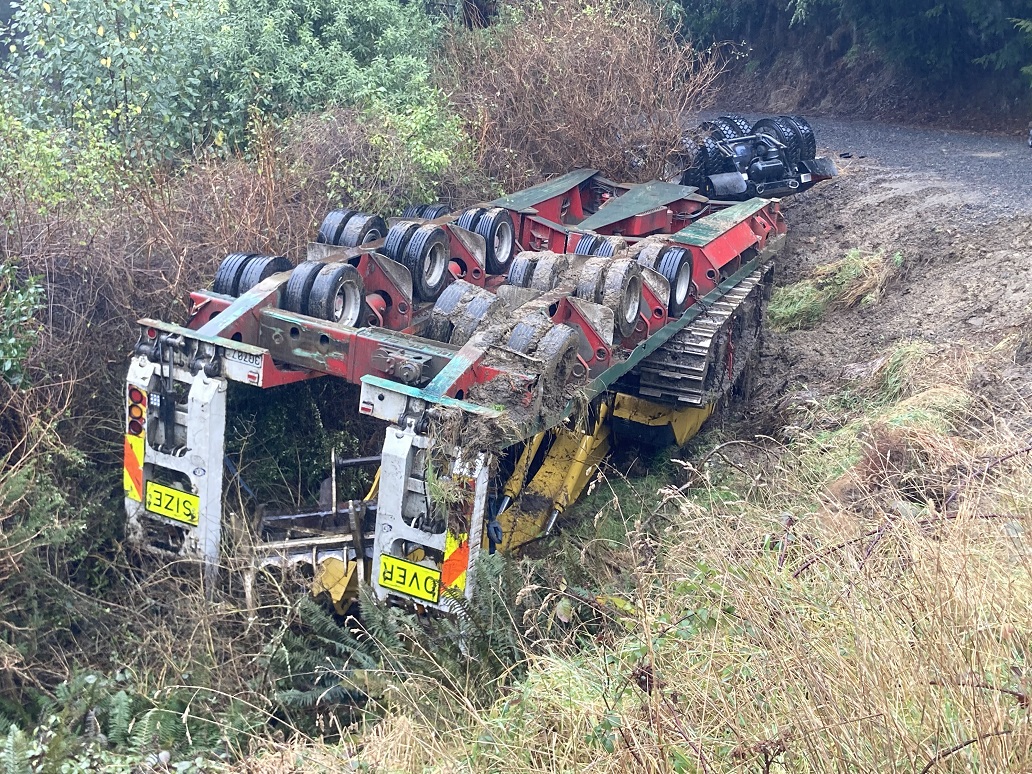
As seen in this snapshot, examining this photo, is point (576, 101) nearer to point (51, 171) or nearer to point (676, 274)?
point (676, 274)

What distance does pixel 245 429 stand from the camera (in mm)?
6160

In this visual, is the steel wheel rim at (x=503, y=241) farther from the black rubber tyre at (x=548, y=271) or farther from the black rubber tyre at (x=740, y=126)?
the black rubber tyre at (x=740, y=126)

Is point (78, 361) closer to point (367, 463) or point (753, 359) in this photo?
point (367, 463)

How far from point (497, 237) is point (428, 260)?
35.7 inches

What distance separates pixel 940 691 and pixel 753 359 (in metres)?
6.08

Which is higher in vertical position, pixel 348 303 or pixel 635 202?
pixel 635 202

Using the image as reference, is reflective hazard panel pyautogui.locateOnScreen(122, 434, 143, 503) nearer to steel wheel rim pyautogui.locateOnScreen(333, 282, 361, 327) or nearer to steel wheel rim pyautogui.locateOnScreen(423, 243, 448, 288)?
steel wheel rim pyautogui.locateOnScreen(333, 282, 361, 327)

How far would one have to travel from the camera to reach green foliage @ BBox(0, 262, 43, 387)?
551 centimetres

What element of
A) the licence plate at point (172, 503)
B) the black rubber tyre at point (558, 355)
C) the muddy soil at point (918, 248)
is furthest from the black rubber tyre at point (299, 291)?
the muddy soil at point (918, 248)

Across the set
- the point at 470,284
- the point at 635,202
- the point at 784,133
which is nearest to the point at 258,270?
the point at 470,284

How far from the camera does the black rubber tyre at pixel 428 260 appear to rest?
21.0 feet

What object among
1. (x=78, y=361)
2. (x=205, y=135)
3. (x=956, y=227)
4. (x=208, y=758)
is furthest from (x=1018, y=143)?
(x=208, y=758)

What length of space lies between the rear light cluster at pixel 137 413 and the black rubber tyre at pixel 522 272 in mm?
2293

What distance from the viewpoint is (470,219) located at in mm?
7195
